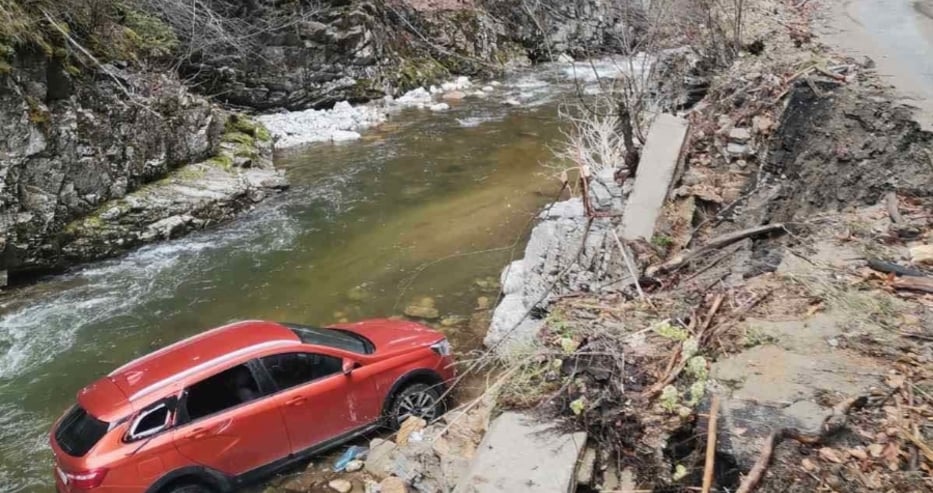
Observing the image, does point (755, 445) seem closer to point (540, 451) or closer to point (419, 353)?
point (540, 451)

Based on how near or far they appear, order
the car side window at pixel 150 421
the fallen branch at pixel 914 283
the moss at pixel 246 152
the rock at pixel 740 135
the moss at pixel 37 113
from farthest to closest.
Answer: the moss at pixel 246 152 < the moss at pixel 37 113 < the rock at pixel 740 135 < the car side window at pixel 150 421 < the fallen branch at pixel 914 283

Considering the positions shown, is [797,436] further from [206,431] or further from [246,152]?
[246,152]

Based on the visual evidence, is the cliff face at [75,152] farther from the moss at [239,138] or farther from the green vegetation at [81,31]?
the moss at [239,138]

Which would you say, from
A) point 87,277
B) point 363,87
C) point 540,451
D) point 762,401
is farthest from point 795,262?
point 363,87

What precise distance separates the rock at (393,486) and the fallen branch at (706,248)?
9.59 ft

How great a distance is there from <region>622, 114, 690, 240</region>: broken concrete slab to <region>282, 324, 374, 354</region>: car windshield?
3.17m

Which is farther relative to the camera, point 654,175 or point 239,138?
point 239,138

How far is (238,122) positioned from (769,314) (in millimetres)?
16487

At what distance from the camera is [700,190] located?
8.40 metres

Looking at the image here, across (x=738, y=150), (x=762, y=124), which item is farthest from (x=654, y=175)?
(x=762, y=124)

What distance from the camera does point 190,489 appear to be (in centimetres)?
629

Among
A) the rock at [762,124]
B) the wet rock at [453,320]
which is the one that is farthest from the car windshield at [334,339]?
the rock at [762,124]

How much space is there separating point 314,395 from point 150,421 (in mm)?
1517

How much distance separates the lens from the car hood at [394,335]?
302 inches
